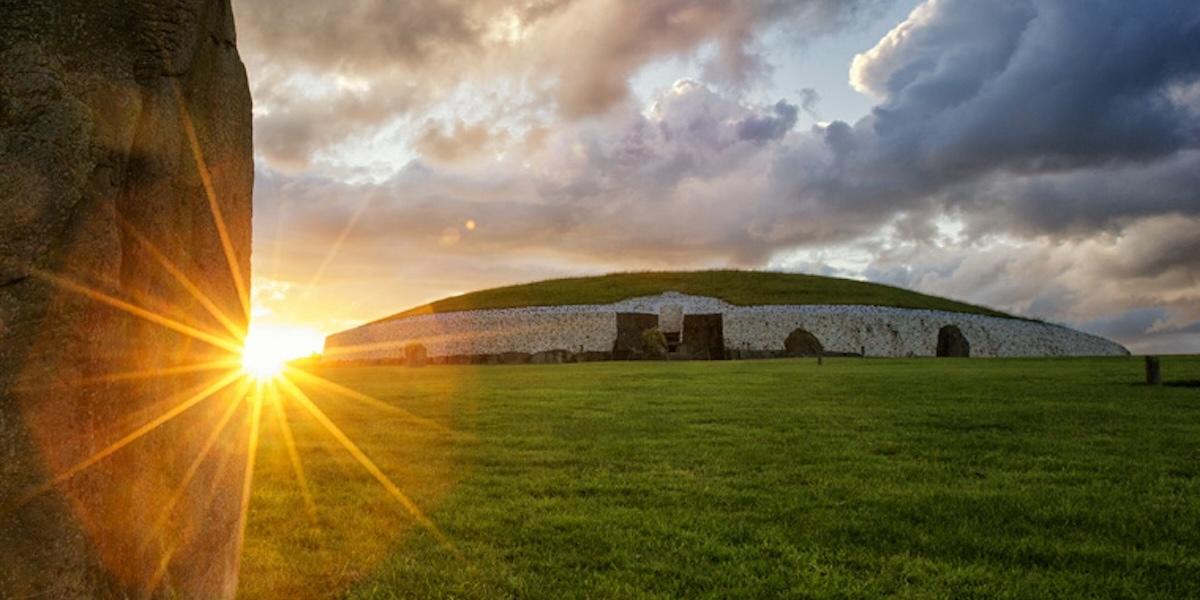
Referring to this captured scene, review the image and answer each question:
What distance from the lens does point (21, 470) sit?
281 centimetres

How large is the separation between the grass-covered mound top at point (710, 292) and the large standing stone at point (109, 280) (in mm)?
56877

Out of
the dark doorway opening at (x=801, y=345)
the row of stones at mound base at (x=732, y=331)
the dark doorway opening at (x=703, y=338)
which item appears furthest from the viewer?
the row of stones at mound base at (x=732, y=331)

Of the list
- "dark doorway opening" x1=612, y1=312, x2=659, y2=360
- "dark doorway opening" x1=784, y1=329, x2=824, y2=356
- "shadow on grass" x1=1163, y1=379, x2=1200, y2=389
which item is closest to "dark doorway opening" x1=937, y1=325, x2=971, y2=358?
"dark doorway opening" x1=784, y1=329, x2=824, y2=356

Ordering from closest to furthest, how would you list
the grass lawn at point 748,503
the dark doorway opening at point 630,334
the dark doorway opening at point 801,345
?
the grass lawn at point 748,503 → the dark doorway opening at point 630,334 → the dark doorway opening at point 801,345

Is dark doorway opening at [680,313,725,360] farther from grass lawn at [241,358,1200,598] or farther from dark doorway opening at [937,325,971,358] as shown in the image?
grass lawn at [241,358,1200,598]

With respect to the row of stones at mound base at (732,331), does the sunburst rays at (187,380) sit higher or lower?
lower

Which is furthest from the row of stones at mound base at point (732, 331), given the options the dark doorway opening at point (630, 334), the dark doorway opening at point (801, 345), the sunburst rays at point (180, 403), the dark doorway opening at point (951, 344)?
the sunburst rays at point (180, 403)

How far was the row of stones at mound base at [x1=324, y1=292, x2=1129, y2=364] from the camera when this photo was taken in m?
50.9

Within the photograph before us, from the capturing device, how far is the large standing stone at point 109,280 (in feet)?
9.30

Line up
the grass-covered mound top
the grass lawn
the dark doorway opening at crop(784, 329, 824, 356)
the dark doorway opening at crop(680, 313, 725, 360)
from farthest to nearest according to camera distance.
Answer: the grass-covered mound top, the dark doorway opening at crop(784, 329, 824, 356), the dark doorway opening at crop(680, 313, 725, 360), the grass lawn

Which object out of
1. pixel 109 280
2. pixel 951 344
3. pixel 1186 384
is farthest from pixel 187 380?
pixel 951 344

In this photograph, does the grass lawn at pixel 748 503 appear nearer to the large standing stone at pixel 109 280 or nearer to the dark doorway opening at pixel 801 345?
the large standing stone at pixel 109 280

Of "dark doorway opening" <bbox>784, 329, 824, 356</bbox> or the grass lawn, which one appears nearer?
the grass lawn

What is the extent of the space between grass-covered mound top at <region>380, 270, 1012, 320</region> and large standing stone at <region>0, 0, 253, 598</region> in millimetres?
56877
